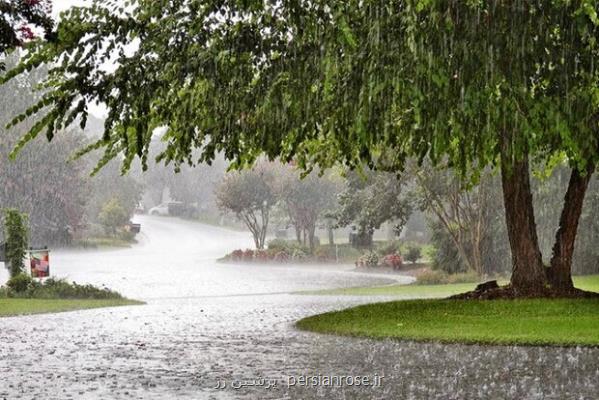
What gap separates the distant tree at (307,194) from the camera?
204 feet

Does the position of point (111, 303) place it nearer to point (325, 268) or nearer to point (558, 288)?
point (558, 288)

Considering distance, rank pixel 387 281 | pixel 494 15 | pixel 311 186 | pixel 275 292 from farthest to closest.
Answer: pixel 311 186
pixel 387 281
pixel 275 292
pixel 494 15

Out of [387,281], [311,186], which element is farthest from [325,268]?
[311,186]

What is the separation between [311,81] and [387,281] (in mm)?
23132

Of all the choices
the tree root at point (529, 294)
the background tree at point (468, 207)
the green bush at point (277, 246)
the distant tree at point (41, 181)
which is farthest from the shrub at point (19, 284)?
the distant tree at point (41, 181)

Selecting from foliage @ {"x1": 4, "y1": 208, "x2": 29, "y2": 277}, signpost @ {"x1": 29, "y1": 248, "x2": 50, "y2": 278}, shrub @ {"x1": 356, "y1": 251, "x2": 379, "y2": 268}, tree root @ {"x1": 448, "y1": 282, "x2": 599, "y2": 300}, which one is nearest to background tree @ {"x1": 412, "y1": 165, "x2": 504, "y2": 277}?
shrub @ {"x1": 356, "y1": 251, "x2": 379, "y2": 268}

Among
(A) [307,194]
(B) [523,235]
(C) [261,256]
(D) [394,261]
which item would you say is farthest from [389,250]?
(B) [523,235]

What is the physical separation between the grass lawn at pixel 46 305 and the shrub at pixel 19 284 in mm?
1164

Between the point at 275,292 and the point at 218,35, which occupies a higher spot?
the point at 218,35

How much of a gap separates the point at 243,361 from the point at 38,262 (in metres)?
17.0

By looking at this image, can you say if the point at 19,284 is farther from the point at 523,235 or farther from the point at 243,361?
the point at 243,361

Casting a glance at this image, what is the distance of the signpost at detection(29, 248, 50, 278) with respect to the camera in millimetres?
27328

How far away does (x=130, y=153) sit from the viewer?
1638 cm

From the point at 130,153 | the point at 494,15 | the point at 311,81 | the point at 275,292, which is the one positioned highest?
the point at 494,15
